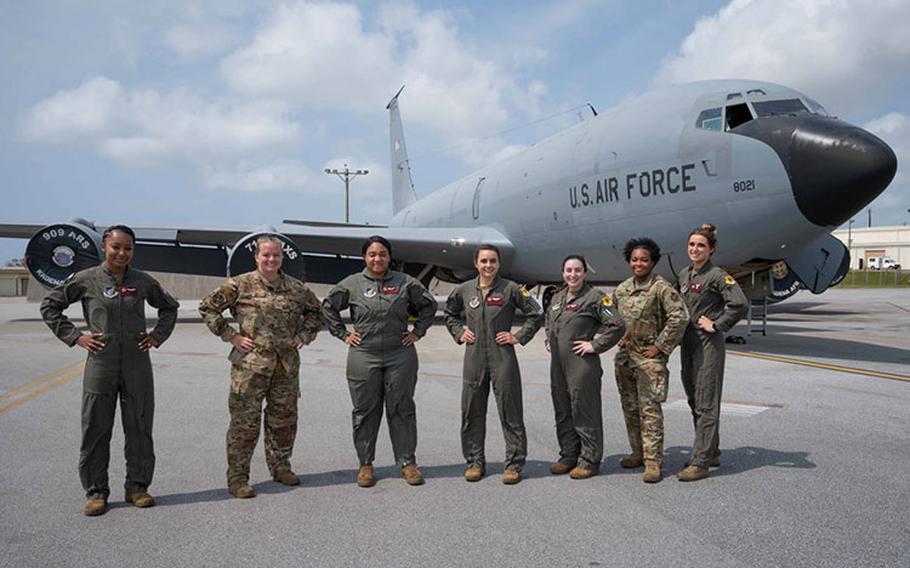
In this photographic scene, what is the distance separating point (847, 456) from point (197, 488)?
15.7 ft

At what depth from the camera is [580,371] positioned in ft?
15.2

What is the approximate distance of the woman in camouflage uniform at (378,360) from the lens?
455 cm

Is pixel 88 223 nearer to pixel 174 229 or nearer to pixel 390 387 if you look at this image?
pixel 174 229

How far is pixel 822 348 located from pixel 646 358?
8772 mm

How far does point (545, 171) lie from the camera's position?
13.4 metres

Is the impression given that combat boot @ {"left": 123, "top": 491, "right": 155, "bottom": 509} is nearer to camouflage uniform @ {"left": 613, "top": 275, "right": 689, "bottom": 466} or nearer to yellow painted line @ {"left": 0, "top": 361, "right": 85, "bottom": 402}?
camouflage uniform @ {"left": 613, "top": 275, "right": 689, "bottom": 466}

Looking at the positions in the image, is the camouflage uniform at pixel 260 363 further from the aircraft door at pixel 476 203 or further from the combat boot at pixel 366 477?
the aircraft door at pixel 476 203

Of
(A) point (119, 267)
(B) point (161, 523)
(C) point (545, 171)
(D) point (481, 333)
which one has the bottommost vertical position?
(B) point (161, 523)

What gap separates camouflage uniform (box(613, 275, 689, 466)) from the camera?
177 inches

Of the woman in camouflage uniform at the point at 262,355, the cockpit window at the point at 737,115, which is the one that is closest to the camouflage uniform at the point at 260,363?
the woman in camouflage uniform at the point at 262,355

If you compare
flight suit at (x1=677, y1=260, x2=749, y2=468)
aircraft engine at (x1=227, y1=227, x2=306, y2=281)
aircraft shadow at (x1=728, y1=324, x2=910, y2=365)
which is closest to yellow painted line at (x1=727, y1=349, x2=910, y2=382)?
aircraft shadow at (x1=728, y1=324, x2=910, y2=365)

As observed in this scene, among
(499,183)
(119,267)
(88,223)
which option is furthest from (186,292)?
(119,267)

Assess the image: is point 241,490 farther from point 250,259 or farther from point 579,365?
point 250,259

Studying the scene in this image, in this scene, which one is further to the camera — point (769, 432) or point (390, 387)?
point (769, 432)
